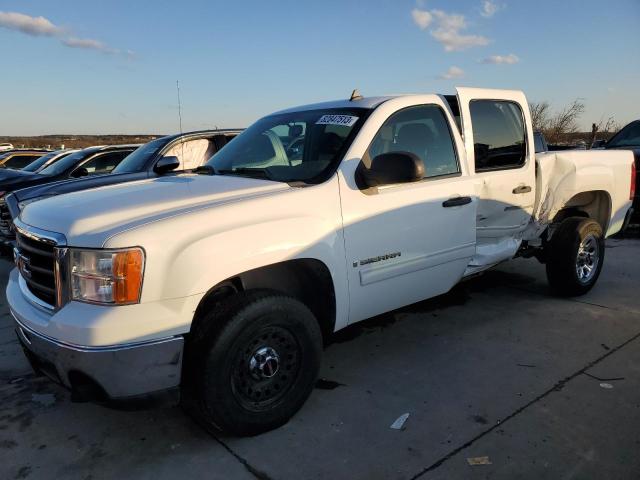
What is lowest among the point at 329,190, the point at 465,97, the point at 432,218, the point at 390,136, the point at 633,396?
the point at 633,396

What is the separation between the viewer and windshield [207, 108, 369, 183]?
340 cm

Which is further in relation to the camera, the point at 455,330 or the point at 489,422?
the point at 455,330

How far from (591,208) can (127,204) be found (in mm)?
4864

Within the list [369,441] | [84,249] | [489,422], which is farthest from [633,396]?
[84,249]

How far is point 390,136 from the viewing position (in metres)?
3.67

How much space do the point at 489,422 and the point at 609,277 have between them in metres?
3.85

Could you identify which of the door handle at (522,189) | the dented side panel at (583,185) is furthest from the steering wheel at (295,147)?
the dented side panel at (583,185)

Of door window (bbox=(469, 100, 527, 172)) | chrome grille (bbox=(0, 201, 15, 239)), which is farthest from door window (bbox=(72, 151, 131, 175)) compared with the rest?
door window (bbox=(469, 100, 527, 172))

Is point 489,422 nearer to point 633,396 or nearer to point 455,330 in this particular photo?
point 633,396

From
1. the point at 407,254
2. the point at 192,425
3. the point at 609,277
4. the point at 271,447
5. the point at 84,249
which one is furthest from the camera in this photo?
the point at 609,277

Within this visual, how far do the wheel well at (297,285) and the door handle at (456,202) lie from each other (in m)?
1.16

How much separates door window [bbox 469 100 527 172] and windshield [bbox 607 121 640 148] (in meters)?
5.98

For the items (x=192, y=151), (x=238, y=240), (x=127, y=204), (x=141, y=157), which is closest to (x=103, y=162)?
(x=141, y=157)

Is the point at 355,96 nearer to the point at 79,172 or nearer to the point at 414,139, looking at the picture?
the point at 414,139
